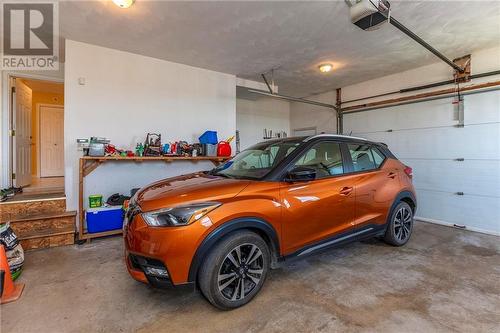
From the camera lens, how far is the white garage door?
4012mm

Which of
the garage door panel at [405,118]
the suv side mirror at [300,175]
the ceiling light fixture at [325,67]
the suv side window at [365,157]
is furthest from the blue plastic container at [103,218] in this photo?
the garage door panel at [405,118]

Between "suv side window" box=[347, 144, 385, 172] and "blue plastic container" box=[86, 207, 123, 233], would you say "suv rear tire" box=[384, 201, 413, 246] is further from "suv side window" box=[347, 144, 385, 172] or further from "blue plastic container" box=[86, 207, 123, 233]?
"blue plastic container" box=[86, 207, 123, 233]

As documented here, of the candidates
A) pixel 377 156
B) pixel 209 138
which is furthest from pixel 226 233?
pixel 209 138

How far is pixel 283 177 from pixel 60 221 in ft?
10.8

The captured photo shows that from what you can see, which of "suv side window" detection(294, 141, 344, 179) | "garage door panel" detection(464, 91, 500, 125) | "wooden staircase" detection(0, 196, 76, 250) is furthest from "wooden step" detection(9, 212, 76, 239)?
"garage door panel" detection(464, 91, 500, 125)

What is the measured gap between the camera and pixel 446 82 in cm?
445

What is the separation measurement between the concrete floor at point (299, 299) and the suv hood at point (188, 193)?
34.7 inches

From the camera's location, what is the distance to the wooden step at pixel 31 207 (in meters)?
3.32

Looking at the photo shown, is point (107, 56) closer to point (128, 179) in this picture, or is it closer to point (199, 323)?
point (128, 179)

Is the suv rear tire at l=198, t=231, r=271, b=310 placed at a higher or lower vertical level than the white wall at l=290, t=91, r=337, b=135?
lower

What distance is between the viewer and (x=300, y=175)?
2.12 m

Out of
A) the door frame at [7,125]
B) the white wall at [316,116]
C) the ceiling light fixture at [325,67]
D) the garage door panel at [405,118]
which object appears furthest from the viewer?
the white wall at [316,116]

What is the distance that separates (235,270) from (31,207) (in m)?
3.35
